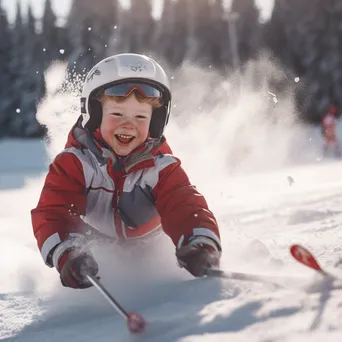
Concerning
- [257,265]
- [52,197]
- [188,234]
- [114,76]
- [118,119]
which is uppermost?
[114,76]

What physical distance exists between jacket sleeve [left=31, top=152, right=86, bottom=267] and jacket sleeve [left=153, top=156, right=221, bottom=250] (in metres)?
0.51

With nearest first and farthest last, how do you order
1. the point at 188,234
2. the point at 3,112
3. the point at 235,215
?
the point at 188,234 < the point at 235,215 < the point at 3,112

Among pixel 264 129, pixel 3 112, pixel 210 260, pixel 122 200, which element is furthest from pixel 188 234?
pixel 3 112

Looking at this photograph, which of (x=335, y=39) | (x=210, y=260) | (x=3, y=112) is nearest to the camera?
(x=210, y=260)

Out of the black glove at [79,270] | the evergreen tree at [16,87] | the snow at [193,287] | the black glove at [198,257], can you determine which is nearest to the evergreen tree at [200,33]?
the evergreen tree at [16,87]

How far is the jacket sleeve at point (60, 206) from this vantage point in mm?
3635

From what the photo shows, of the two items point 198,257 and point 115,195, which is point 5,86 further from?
point 198,257

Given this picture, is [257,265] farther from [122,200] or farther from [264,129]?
[264,129]

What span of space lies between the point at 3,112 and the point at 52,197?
42.1 meters

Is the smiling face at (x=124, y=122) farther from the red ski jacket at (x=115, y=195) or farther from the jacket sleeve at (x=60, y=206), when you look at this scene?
the jacket sleeve at (x=60, y=206)

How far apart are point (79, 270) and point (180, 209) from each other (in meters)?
0.87

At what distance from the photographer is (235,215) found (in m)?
7.07

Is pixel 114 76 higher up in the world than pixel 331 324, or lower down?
higher up

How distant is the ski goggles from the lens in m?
4.01
